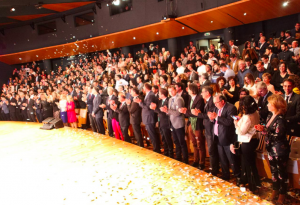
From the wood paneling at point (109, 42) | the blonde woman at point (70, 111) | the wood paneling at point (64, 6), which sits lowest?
the blonde woman at point (70, 111)

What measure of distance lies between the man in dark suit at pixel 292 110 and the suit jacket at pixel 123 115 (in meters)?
3.30

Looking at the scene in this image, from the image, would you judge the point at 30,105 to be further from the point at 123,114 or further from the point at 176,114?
the point at 176,114

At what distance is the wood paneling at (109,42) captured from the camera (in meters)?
10.2

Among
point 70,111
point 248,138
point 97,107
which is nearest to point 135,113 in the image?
point 97,107

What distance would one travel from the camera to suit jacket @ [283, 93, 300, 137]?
358cm

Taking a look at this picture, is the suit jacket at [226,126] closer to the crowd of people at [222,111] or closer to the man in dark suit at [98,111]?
the crowd of people at [222,111]

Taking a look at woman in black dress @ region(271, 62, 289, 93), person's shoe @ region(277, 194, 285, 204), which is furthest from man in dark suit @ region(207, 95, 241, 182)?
woman in black dress @ region(271, 62, 289, 93)

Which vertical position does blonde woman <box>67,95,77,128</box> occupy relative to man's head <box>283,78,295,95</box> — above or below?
below

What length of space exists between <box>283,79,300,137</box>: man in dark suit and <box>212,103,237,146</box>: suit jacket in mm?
756

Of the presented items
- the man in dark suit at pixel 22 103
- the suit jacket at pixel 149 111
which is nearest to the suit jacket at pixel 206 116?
the suit jacket at pixel 149 111

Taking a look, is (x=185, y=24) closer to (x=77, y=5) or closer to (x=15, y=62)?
(x=77, y=5)

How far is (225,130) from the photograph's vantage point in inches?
143

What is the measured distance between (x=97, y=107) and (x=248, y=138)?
4.48m

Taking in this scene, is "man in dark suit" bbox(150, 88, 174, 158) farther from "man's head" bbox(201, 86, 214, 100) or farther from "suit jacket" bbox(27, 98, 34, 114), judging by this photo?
"suit jacket" bbox(27, 98, 34, 114)
